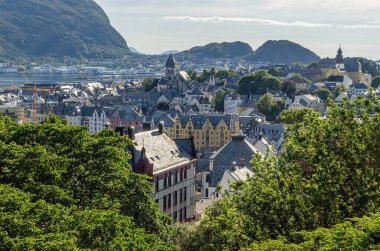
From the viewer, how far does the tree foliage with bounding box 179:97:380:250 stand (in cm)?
2328

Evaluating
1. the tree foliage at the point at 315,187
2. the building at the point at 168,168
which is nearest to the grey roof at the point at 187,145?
the building at the point at 168,168

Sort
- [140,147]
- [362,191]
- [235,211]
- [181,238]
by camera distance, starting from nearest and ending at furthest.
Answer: [362,191], [235,211], [181,238], [140,147]

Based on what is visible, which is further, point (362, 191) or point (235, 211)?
point (235, 211)

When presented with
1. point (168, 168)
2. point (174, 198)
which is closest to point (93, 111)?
point (174, 198)

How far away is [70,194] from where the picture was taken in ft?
81.8

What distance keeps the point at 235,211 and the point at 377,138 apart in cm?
587

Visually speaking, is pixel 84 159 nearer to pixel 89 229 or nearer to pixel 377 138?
pixel 89 229

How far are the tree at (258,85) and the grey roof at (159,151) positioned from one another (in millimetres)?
112305

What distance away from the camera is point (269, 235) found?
2344cm

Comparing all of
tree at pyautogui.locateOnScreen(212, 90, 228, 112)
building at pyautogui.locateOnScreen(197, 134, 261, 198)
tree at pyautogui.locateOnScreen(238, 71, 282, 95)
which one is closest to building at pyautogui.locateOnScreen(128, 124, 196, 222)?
building at pyautogui.locateOnScreen(197, 134, 261, 198)

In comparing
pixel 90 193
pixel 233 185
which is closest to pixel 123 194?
pixel 90 193

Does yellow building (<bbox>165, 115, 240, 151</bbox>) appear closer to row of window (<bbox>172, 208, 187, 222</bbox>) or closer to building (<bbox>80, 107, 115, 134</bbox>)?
building (<bbox>80, 107, 115, 134</bbox>)

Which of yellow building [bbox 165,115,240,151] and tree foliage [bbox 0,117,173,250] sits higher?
tree foliage [bbox 0,117,173,250]

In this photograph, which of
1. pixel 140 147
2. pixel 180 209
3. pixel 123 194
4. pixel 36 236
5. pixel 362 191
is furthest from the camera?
pixel 180 209
